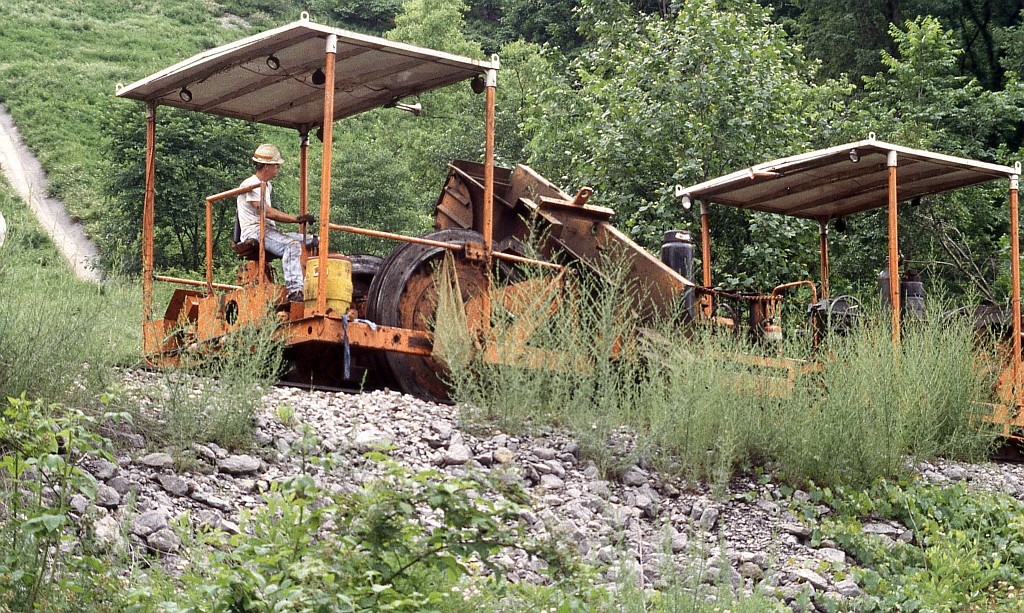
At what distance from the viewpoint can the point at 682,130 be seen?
18266 millimetres

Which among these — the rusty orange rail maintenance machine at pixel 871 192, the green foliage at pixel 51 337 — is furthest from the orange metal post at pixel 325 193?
the rusty orange rail maintenance machine at pixel 871 192

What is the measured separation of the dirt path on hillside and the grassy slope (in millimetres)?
299

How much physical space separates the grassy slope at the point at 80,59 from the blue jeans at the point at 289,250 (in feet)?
54.6

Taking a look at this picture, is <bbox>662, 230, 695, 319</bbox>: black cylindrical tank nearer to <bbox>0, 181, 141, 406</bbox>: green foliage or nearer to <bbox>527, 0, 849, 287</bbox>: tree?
<bbox>527, 0, 849, 287</bbox>: tree

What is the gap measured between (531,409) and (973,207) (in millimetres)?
14806

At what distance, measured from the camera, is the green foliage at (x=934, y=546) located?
285 inches

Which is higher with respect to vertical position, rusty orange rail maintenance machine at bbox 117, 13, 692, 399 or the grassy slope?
the grassy slope

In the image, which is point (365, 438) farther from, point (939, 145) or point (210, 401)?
point (939, 145)

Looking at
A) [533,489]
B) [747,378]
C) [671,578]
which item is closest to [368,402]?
Answer: [533,489]

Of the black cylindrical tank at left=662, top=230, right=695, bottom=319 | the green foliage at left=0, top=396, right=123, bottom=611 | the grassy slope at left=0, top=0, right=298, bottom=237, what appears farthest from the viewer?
the grassy slope at left=0, top=0, right=298, bottom=237

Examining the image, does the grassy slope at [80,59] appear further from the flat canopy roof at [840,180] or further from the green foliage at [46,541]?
the green foliage at [46,541]

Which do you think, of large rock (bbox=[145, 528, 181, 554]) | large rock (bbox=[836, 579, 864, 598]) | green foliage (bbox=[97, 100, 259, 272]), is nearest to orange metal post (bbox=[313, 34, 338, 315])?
large rock (bbox=[145, 528, 181, 554])

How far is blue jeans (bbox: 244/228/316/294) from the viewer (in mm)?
10895

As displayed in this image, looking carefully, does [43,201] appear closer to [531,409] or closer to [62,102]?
[62,102]
